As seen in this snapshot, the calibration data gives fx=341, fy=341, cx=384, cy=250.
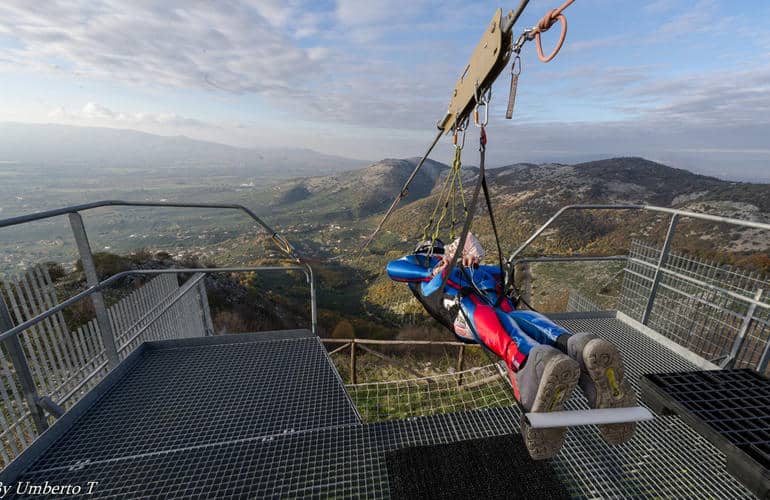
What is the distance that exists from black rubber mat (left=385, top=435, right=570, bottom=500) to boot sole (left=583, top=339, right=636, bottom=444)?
43 centimetres

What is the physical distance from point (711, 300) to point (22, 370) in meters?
5.30

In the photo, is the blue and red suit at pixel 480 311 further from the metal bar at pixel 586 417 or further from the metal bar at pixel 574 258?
the metal bar at pixel 574 258

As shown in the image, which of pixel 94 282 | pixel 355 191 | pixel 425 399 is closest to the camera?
pixel 94 282

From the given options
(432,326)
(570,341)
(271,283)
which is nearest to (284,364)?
(570,341)

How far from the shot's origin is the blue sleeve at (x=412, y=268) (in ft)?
11.8

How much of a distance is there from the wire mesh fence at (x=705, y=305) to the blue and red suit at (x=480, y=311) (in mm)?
1802

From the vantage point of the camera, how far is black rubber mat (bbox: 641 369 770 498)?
1.78m

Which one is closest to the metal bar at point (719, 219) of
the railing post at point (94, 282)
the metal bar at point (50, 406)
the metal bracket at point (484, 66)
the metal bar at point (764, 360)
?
the metal bar at point (764, 360)

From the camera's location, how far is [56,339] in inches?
98.9

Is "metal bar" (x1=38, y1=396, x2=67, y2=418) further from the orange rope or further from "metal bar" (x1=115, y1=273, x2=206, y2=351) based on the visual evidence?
the orange rope

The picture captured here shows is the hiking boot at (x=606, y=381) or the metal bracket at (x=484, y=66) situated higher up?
the metal bracket at (x=484, y=66)

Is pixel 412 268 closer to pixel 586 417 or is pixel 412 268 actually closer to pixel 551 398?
pixel 551 398

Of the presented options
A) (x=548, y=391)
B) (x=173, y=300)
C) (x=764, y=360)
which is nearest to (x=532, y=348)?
(x=548, y=391)

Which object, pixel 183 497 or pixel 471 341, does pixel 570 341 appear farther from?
pixel 183 497
